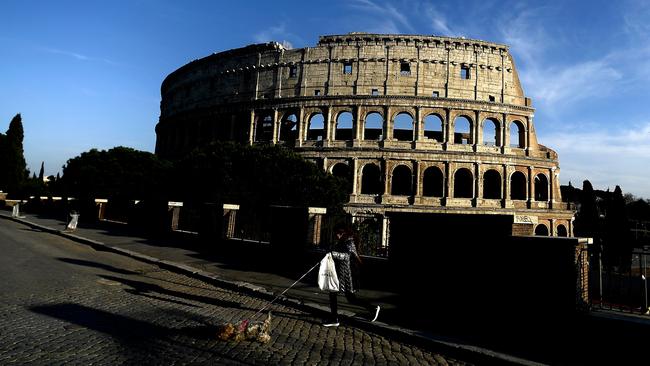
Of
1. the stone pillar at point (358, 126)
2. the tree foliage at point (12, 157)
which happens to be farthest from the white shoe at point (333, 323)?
the tree foliage at point (12, 157)

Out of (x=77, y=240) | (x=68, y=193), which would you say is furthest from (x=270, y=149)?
(x=68, y=193)

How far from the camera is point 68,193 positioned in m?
40.9

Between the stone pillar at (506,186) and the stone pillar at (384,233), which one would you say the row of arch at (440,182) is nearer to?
the stone pillar at (506,186)

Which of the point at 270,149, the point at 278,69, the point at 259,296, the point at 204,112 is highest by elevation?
the point at 278,69

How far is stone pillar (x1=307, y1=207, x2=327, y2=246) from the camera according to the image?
10383 millimetres

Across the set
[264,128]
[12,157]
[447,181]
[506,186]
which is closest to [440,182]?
[447,181]

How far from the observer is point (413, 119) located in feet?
104

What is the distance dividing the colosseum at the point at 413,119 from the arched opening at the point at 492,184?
0.09 m

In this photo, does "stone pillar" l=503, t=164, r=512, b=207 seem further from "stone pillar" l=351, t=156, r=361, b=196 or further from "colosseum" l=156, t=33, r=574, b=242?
"stone pillar" l=351, t=156, r=361, b=196

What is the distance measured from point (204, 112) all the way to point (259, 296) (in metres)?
33.8

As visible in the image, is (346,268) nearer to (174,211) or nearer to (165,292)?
(165,292)

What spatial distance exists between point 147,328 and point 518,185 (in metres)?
35.4

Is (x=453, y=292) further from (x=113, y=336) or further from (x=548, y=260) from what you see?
(x=113, y=336)

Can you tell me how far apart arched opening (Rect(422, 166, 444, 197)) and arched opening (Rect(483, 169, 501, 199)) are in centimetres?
407
